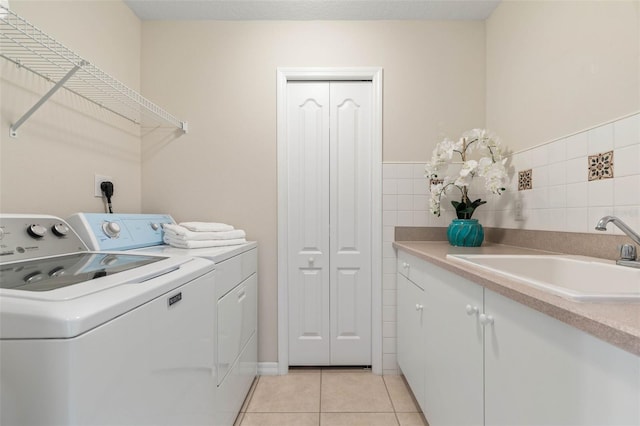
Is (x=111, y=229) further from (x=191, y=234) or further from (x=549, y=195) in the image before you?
(x=549, y=195)

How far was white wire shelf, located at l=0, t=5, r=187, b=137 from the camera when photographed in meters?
0.98

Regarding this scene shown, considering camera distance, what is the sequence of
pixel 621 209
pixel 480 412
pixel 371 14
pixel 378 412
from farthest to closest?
pixel 371 14, pixel 378 412, pixel 621 209, pixel 480 412

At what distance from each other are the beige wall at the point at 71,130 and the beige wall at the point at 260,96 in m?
0.18

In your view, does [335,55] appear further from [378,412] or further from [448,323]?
[378,412]

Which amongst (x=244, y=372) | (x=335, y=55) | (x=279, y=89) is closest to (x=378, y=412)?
(x=244, y=372)

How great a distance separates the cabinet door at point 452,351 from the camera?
3.03 ft

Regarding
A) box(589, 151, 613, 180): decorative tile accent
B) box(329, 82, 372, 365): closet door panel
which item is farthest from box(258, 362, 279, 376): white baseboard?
box(589, 151, 613, 180): decorative tile accent

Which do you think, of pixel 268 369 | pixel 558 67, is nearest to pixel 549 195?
pixel 558 67

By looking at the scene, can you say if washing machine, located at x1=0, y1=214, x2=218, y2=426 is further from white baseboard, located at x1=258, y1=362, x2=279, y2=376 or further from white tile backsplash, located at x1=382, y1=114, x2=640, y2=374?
white tile backsplash, located at x1=382, y1=114, x2=640, y2=374

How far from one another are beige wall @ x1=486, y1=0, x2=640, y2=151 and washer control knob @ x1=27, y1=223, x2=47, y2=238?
87.9 inches

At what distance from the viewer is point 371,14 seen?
74.4 inches

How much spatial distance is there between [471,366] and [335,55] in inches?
75.5

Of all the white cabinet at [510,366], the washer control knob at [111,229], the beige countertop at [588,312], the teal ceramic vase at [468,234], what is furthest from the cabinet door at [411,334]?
the washer control knob at [111,229]

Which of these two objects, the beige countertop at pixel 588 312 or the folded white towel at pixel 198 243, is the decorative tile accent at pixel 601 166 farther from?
the folded white towel at pixel 198 243
